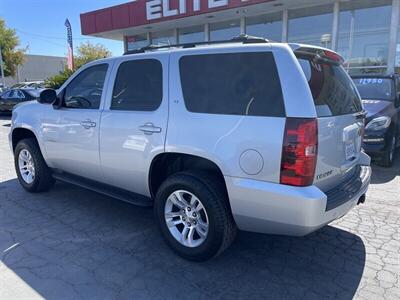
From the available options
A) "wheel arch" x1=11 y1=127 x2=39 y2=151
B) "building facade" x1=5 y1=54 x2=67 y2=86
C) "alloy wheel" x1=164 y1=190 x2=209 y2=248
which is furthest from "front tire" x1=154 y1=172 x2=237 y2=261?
"building facade" x1=5 y1=54 x2=67 y2=86

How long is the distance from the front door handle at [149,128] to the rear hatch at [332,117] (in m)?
1.42

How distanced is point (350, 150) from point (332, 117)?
57 cm

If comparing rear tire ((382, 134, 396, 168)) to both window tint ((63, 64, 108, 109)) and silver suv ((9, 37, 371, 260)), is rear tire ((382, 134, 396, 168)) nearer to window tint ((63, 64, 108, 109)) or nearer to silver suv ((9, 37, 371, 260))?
silver suv ((9, 37, 371, 260))

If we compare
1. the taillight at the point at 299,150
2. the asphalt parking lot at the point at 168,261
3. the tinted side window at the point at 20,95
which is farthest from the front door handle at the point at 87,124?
the tinted side window at the point at 20,95

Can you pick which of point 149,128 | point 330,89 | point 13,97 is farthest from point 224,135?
point 13,97

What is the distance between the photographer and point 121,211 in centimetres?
441

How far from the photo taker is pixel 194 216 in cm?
320

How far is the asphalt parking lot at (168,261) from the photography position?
2.77 meters

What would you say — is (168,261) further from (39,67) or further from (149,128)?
(39,67)

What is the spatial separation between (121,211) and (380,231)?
3.08 metres

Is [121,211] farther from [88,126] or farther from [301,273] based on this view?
[301,273]

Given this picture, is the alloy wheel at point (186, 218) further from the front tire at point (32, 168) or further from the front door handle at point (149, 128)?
the front tire at point (32, 168)

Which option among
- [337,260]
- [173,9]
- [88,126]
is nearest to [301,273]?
[337,260]

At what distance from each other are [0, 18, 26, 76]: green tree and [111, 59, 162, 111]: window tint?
42.0 m
